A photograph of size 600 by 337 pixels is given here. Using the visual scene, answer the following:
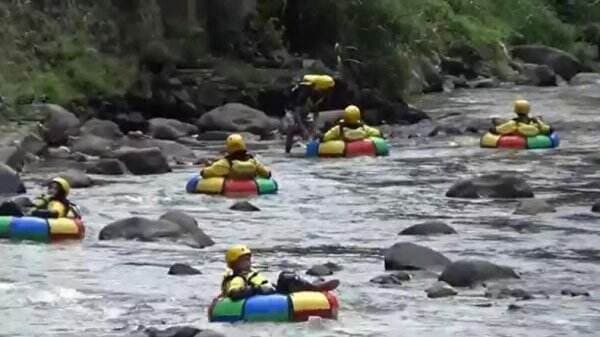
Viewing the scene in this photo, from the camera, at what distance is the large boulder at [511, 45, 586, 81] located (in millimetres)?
43656

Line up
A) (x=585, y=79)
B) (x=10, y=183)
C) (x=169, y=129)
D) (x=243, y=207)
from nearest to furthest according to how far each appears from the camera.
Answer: (x=243, y=207) < (x=10, y=183) < (x=169, y=129) < (x=585, y=79)

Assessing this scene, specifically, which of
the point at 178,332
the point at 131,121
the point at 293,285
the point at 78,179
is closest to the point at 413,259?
the point at 293,285

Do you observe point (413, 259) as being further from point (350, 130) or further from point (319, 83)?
point (319, 83)

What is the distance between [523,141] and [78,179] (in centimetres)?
781

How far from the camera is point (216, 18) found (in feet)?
115

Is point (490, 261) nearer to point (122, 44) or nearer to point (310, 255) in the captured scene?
point (310, 255)

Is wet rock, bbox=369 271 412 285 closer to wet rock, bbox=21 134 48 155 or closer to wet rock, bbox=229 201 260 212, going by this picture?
wet rock, bbox=229 201 260 212

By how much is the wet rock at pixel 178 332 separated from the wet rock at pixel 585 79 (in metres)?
30.8

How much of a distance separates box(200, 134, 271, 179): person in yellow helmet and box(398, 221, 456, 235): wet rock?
150 inches

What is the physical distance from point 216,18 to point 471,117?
615cm

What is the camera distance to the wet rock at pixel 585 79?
1670 inches

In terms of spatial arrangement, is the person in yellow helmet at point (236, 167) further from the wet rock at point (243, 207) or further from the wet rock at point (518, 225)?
the wet rock at point (518, 225)

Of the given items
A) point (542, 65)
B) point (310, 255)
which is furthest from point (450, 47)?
point (310, 255)

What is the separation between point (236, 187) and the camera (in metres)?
20.9
